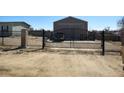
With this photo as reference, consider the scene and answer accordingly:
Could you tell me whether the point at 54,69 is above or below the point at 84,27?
below

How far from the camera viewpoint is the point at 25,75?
10047 mm

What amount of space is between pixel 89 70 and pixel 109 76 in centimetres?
145

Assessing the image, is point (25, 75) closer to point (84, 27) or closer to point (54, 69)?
point (54, 69)

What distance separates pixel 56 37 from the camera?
43.7 metres
